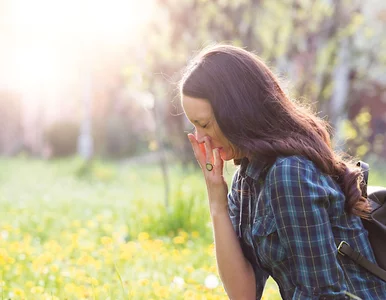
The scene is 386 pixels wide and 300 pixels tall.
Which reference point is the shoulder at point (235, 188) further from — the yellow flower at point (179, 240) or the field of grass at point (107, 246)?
the yellow flower at point (179, 240)

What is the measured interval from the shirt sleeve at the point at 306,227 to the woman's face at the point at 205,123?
0.26 m

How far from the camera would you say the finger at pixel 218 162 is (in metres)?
2.05

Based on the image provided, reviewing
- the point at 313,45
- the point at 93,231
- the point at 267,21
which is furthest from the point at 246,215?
the point at 313,45

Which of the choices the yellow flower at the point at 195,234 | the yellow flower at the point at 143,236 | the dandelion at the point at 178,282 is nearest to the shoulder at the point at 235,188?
the dandelion at the point at 178,282

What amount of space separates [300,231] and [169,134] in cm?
890

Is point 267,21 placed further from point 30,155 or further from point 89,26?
point 30,155

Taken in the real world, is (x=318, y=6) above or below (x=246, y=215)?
above

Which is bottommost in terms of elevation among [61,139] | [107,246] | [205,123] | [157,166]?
[61,139]

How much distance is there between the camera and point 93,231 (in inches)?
217

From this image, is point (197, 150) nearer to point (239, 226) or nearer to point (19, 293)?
point (239, 226)

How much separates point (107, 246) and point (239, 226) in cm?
216

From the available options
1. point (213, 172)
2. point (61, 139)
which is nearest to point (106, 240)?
point (213, 172)

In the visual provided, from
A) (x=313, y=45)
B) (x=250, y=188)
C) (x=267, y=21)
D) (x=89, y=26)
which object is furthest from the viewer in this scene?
(x=89, y=26)

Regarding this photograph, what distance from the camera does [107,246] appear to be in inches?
163
